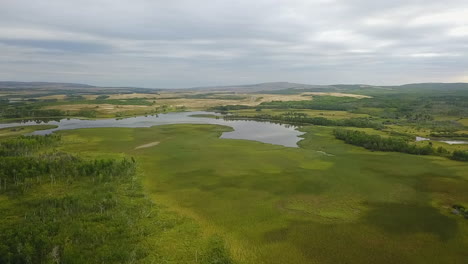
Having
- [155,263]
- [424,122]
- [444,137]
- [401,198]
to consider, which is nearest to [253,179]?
[401,198]

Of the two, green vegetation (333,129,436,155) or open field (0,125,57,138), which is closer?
green vegetation (333,129,436,155)

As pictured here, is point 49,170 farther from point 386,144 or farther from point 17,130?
point 386,144

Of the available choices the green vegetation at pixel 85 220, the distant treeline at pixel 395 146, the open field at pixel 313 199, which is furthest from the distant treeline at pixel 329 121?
the green vegetation at pixel 85 220

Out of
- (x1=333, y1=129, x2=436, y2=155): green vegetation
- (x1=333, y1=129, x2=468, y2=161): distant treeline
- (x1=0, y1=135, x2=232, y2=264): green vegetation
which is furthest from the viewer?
(x1=333, y1=129, x2=436, y2=155): green vegetation

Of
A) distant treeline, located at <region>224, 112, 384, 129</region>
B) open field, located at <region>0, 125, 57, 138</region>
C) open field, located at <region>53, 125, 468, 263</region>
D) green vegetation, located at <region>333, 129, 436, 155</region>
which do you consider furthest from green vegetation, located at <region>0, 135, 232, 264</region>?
distant treeline, located at <region>224, 112, 384, 129</region>

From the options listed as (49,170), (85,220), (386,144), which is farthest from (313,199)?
(49,170)

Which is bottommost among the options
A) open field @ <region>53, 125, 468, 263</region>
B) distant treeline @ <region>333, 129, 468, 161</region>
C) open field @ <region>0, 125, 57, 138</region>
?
open field @ <region>53, 125, 468, 263</region>

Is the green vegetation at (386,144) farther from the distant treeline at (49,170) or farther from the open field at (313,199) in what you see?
the distant treeline at (49,170)

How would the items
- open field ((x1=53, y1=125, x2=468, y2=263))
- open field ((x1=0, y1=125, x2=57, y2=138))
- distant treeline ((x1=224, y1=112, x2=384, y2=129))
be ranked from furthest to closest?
distant treeline ((x1=224, y1=112, x2=384, y2=129)) → open field ((x1=0, y1=125, x2=57, y2=138)) → open field ((x1=53, y1=125, x2=468, y2=263))

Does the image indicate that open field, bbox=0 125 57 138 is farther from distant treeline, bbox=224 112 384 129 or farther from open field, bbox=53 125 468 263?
distant treeline, bbox=224 112 384 129

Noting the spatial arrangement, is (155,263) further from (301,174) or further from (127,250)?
(301,174)
